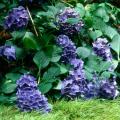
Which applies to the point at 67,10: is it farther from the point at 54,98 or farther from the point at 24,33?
the point at 54,98

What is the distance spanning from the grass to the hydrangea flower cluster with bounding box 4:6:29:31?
666 mm

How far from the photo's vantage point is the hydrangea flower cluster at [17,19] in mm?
3574

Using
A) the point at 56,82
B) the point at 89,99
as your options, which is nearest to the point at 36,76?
the point at 56,82

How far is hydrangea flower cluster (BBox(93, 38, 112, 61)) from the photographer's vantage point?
3668mm

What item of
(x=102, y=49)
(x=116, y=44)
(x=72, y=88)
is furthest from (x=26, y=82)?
(x=116, y=44)

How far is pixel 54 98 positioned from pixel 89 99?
25 centimetres

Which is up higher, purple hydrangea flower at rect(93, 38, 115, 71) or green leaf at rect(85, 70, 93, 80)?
purple hydrangea flower at rect(93, 38, 115, 71)

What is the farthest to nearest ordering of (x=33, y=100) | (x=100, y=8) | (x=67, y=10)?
(x=100, y=8) < (x=67, y=10) < (x=33, y=100)

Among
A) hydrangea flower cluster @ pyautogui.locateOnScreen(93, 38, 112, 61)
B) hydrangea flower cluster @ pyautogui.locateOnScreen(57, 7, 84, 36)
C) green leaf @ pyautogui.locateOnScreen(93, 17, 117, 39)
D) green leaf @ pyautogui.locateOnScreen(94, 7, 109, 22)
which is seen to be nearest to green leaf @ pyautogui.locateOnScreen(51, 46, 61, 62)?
hydrangea flower cluster @ pyautogui.locateOnScreen(57, 7, 84, 36)

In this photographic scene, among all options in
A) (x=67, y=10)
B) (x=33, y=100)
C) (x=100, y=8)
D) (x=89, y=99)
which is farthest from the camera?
(x=100, y=8)

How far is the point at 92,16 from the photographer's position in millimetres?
3877

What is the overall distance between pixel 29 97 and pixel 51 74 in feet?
→ 1.00

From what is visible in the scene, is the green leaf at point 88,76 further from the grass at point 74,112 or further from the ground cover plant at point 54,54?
the grass at point 74,112

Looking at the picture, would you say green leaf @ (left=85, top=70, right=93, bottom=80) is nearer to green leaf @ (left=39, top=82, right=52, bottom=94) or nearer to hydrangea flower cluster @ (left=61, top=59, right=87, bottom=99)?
hydrangea flower cluster @ (left=61, top=59, right=87, bottom=99)
